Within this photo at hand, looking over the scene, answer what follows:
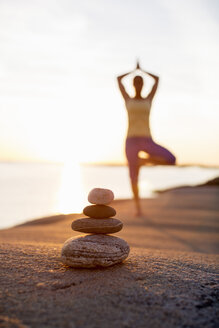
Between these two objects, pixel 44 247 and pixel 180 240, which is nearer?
pixel 44 247

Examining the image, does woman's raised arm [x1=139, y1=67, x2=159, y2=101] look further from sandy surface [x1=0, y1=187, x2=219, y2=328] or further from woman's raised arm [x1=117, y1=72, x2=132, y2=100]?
sandy surface [x1=0, y1=187, x2=219, y2=328]

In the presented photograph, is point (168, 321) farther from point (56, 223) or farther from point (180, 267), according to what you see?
point (56, 223)

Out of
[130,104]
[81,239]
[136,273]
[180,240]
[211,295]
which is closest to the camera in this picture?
[211,295]

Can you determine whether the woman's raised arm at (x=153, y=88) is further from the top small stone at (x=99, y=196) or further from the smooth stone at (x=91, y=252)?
the smooth stone at (x=91, y=252)

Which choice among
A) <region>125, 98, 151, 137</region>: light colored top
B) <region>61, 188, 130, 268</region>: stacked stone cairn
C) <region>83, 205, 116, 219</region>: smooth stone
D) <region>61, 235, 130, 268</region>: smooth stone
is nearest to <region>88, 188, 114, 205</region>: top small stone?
<region>61, 188, 130, 268</region>: stacked stone cairn

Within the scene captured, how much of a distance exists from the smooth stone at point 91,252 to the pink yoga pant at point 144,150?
1757 millimetres

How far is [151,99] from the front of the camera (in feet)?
18.9

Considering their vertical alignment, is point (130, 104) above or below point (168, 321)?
above

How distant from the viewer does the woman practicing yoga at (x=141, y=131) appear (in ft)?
18.0

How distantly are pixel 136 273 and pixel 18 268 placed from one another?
5.37ft

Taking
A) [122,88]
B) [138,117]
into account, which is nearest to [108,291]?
[138,117]

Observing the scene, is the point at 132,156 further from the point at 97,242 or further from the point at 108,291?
the point at 108,291

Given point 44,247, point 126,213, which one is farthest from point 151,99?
point 126,213

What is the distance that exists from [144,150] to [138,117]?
1.94 feet
